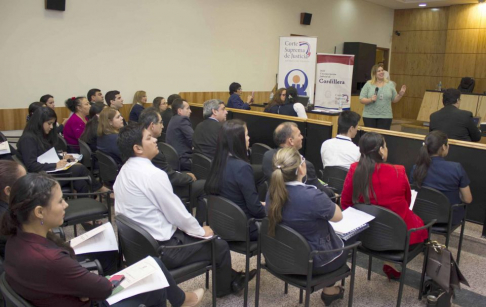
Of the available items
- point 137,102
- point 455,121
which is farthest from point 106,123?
point 455,121

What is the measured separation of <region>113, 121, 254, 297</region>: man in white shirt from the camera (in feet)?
7.77

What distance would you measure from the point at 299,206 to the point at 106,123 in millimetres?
2568

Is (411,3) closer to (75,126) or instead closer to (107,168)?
(75,126)

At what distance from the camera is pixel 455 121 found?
4805mm

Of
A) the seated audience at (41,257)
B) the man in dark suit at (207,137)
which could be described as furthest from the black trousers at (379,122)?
the seated audience at (41,257)

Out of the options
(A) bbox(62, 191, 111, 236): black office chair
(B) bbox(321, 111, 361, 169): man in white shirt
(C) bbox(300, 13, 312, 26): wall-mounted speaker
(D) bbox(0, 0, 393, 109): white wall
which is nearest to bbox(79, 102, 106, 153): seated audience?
(A) bbox(62, 191, 111, 236): black office chair

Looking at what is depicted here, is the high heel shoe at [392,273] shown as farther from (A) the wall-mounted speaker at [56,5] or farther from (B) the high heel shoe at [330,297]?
(A) the wall-mounted speaker at [56,5]

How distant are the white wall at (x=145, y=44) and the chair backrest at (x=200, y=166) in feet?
12.6

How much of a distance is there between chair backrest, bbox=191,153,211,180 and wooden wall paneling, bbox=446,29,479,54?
414 inches

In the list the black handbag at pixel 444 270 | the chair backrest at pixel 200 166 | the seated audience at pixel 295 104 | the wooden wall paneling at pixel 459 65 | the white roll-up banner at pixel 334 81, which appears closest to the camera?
the black handbag at pixel 444 270

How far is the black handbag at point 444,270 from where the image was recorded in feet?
8.64

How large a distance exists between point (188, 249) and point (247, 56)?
25.4ft

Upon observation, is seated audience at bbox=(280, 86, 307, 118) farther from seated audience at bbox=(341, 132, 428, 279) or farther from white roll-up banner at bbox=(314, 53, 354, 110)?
seated audience at bbox=(341, 132, 428, 279)

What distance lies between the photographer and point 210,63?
8.92 meters
